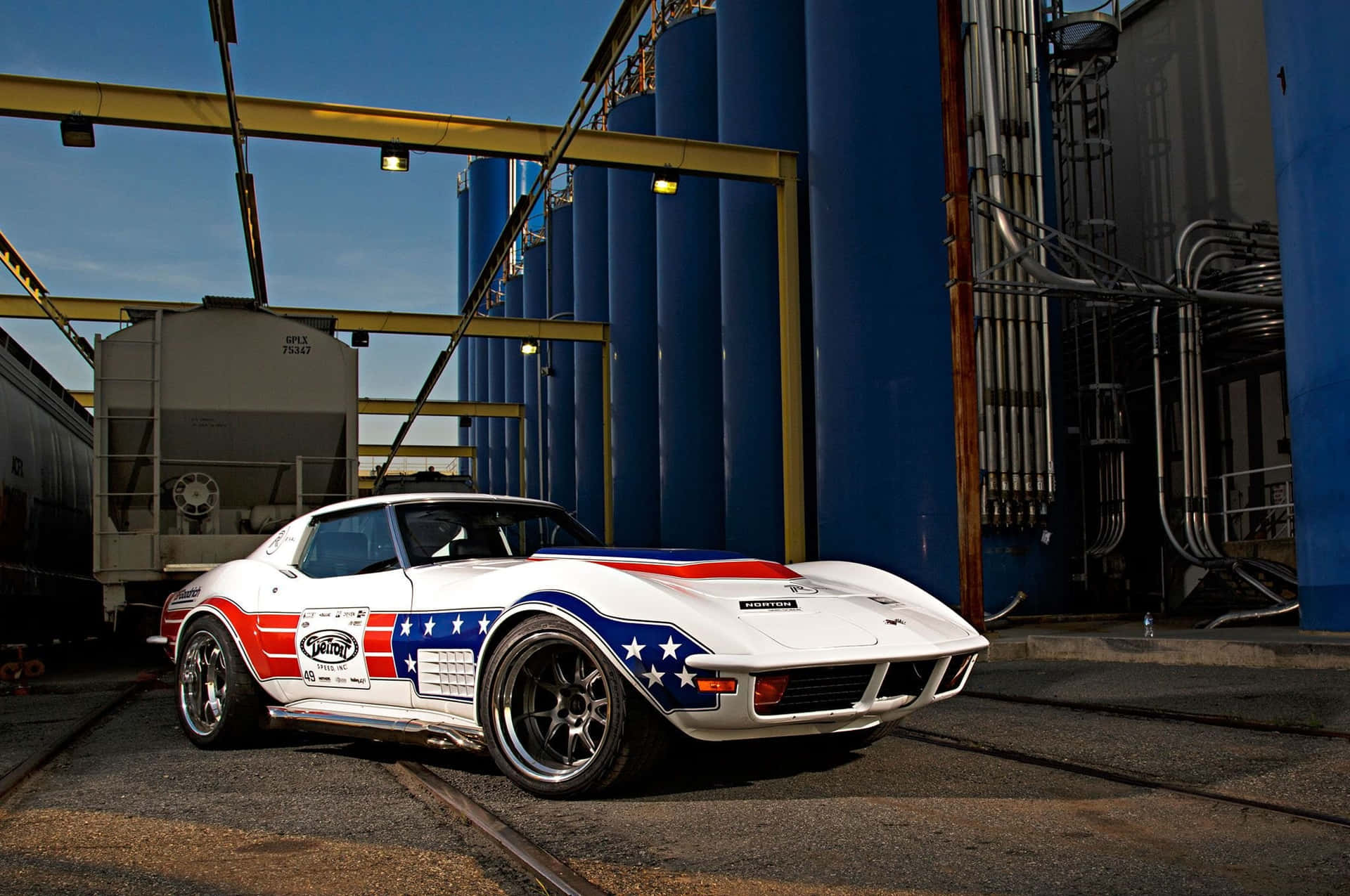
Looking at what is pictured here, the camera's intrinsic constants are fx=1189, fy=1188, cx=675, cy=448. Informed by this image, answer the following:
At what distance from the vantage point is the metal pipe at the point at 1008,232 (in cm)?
1444

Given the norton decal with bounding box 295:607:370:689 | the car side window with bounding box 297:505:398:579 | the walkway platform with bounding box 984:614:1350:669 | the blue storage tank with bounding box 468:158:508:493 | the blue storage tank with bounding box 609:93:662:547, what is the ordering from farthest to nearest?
the blue storage tank with bounding box 468:158:508:493 < the blue storage tank with bounding box 609:93:662:547 < the walkway platform with bounding box 984:614:1350:669 < the car side window with bounding box 297:505:398:579 < the norton decal with bounding box 295:607:370:689

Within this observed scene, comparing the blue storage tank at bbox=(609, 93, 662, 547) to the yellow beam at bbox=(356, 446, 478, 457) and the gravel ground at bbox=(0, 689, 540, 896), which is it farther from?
the yellow beam at bbox=(356, 446, 478, 457)

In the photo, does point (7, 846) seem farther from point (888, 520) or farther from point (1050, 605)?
point (1050, 605)

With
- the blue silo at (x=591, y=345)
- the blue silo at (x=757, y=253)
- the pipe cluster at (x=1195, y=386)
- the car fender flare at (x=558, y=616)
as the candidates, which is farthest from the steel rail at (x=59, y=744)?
the blue silo at (x=591, y=345)

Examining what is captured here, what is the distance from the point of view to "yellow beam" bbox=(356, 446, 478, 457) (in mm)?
50256

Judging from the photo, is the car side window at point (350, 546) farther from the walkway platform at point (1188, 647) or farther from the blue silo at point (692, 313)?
the blue silo at point (692, 313)

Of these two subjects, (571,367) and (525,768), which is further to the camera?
(571,367)

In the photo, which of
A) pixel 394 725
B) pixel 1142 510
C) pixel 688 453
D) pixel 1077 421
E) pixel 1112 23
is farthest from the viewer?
pixel 688 453

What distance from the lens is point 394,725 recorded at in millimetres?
4898

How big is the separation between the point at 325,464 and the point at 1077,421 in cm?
1166

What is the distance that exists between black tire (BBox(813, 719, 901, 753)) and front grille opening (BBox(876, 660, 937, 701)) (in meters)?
0.43

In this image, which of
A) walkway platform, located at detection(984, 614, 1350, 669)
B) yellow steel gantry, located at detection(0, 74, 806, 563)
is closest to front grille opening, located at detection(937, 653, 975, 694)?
walkway platform, located at detection(984, 614, 1350, 669)

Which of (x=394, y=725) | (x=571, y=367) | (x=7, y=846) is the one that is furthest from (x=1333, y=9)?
(x=571, y=367)

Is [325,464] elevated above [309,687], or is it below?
above
